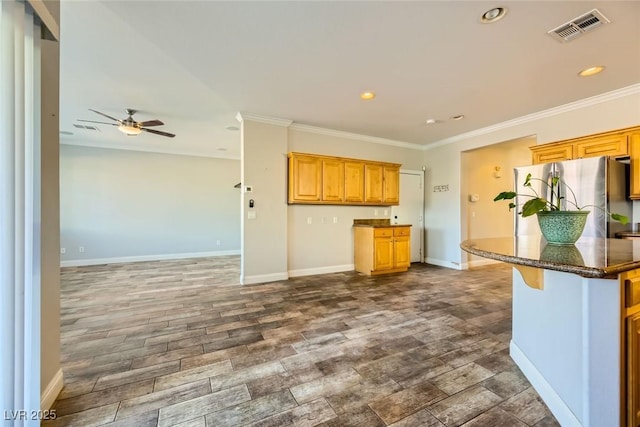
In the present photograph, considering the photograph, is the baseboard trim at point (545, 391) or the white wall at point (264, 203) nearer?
the baseboard trim at point (545, 391)

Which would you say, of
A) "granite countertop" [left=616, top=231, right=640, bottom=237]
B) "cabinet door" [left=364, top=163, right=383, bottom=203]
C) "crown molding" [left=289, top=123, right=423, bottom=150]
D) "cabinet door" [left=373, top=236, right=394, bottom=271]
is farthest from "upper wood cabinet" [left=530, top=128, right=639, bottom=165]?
"cabinet door" [left=373, top=236, right=394, bottom=271]

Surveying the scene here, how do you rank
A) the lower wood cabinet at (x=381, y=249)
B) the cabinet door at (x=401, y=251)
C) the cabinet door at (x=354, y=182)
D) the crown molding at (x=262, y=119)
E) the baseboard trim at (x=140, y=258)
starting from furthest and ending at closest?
the baseboard trim at (x=140, y=258) → the cabinet door at (x=401, y=251) → the cabinet door at (x=354, y=182) → the lower wood cabinet at (x=381, y=249) → the crown molding at (x=262, y=119)

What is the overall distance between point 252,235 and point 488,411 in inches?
138

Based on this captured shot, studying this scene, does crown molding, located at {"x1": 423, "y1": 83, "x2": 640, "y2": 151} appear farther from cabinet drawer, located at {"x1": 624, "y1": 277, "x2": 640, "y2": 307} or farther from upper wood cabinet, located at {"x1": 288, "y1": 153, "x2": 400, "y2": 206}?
cabinet drawer, located at {"x1": 624, "y1": 277, "x2": 640, "y2": 307}

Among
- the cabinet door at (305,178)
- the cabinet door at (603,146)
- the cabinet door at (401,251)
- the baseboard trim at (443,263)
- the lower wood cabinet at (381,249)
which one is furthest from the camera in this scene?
the baseboard trim at (443,263)

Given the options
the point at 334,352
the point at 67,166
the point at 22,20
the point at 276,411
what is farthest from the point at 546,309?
the point at 67,166

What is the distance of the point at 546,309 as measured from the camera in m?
1.65

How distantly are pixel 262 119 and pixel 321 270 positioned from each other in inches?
113

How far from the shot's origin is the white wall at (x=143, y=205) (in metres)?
5.77

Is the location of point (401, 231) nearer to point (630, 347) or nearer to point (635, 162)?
point (635, 162)

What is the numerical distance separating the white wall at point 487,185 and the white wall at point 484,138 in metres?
0.21

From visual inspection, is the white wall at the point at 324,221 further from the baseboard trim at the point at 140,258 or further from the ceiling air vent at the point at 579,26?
the baseboard trim at the point at 140,258

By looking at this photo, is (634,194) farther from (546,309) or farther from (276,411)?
(276,411)

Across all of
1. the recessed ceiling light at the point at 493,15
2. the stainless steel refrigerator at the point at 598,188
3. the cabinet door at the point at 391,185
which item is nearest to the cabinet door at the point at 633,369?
the recessed ceiling light at the point at 493,15
